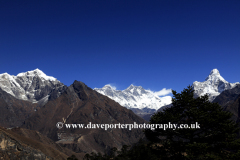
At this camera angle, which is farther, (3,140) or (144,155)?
(3,140)

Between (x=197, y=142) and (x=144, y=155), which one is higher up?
(x=197, y=142)

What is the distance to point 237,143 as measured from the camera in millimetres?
25938

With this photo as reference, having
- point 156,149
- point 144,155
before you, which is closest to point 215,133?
point 156,149

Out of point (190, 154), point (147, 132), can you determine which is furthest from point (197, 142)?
point (147, 132)

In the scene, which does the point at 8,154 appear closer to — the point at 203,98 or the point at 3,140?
the point at 3,140

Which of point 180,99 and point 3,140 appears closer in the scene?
point 180,99

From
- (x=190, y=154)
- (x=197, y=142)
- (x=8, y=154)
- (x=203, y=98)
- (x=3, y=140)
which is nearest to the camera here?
(x=190, y=154)

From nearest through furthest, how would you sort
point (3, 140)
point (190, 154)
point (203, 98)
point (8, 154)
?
point (190, 154)
point (203, 98)
point (8, 154)
point (3, 140)

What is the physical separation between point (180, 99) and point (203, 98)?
124 inches

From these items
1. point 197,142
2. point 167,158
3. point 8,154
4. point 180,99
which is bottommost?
point 8,154

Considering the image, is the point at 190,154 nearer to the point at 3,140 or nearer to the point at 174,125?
the point at 174,125

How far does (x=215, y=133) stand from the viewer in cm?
2653

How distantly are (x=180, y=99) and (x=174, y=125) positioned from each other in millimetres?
3948

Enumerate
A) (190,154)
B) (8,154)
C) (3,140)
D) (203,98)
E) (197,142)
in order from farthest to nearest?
(3,140) < (8,154) < (203,98) < (197,142) < (190,154)
